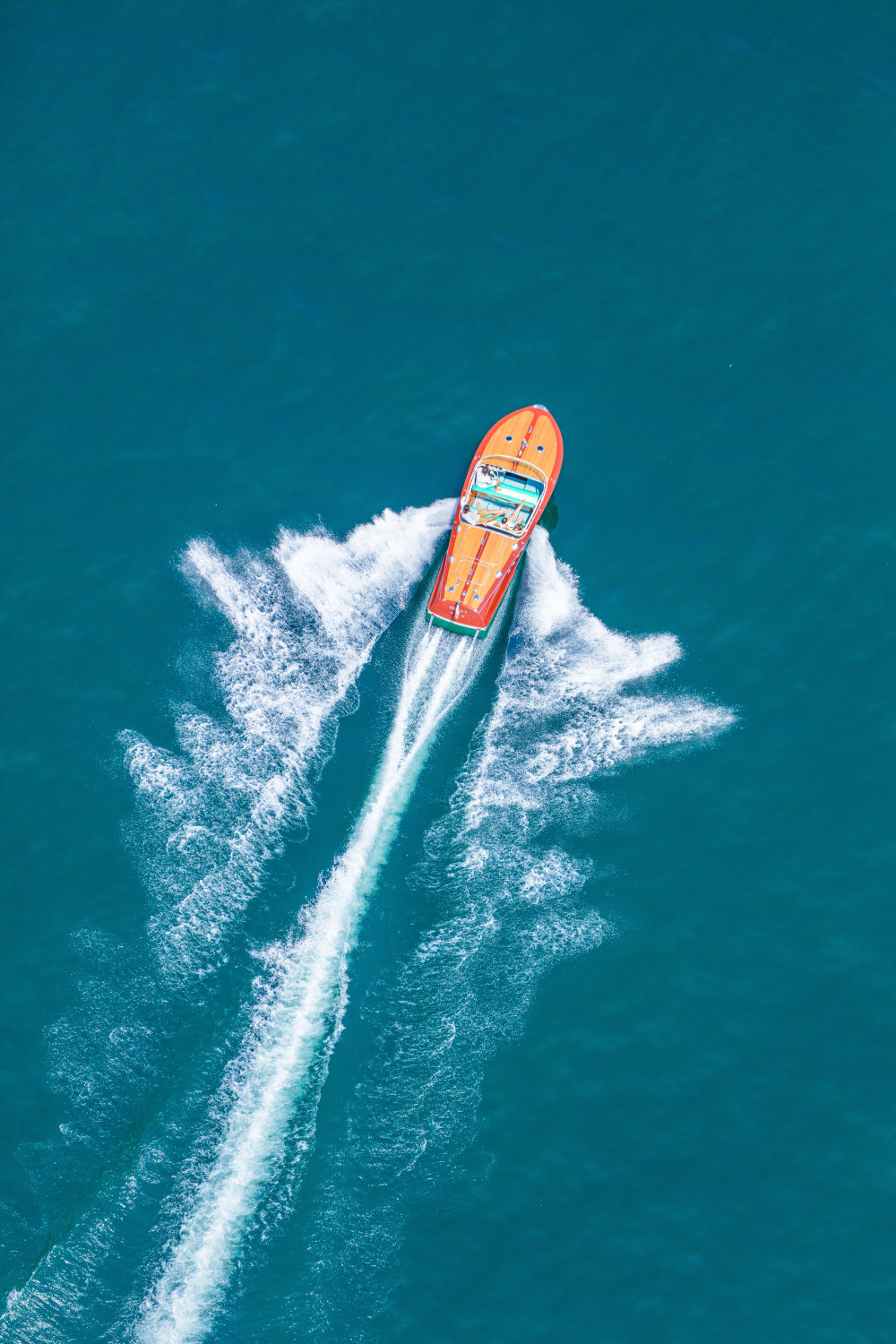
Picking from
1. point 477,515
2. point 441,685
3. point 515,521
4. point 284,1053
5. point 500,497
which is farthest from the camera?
point 500,497

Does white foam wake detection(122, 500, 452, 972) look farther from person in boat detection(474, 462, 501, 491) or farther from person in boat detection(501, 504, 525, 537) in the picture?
person in boat detection(501, 504, 525, 537)

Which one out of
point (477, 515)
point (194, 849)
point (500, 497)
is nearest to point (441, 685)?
point (477, 515)

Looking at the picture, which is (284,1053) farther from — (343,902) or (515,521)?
(515,521)

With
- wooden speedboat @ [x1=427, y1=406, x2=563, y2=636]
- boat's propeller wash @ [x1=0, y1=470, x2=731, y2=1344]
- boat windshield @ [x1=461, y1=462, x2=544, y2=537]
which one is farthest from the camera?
boat windshield @ [x1=461, y1=462, x2=544, y2=537]

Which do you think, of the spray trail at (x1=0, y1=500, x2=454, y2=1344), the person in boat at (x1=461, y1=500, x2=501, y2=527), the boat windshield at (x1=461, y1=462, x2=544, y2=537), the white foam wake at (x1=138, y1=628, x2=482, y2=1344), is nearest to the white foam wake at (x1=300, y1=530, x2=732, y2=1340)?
the boat windshield at (x1=461, y1=462, x2=544, y2=537)

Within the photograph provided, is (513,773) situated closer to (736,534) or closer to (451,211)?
(736,534)
